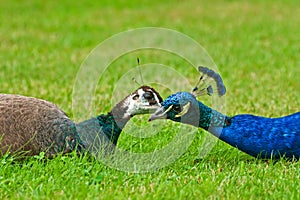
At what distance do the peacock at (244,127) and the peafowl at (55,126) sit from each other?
6.2 inches

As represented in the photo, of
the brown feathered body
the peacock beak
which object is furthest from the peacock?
the brown feathered body

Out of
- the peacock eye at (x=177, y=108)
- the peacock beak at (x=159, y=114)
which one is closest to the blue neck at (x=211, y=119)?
the peacock eye at (x=177, y=108)

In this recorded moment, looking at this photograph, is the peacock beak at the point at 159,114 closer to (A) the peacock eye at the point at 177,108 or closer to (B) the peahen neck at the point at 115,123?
(A) the peacock eye at the point at 177,108

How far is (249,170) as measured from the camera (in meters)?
4.67

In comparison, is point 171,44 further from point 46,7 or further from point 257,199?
point 257,199

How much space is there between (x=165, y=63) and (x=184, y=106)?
5272 mm

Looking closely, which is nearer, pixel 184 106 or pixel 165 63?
pixel 184 106

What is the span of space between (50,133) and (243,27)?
28.3 feet

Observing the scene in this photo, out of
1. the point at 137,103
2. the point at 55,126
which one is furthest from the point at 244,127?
the point at 55,126

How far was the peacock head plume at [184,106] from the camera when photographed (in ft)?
15.9

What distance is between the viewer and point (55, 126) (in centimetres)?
487

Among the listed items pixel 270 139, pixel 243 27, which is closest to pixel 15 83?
pixel 270 139

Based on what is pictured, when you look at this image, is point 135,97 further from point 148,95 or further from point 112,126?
point 112,126

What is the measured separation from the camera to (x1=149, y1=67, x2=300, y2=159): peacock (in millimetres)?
4867
